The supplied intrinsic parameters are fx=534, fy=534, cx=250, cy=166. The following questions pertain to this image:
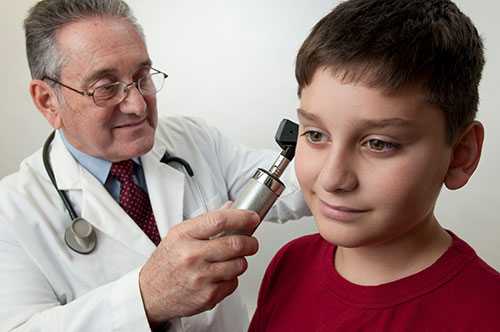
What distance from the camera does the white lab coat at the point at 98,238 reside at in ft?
2.96

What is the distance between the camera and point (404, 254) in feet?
2.27

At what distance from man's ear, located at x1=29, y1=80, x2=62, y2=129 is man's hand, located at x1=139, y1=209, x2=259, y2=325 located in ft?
1.50

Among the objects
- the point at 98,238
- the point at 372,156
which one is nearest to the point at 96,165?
the point at 98,238

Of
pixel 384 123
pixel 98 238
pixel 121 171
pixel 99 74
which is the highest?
pixel 384 123

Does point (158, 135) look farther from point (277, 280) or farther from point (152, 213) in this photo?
point (277, 280)

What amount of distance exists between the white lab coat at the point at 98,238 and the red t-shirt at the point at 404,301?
0.28m

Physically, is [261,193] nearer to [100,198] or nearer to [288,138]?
[288,138]

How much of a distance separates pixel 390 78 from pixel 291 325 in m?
0.38

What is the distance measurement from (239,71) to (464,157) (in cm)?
106

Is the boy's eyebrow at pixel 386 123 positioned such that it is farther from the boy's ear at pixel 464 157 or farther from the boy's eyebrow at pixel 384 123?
the boy's ear at pixel 464 157

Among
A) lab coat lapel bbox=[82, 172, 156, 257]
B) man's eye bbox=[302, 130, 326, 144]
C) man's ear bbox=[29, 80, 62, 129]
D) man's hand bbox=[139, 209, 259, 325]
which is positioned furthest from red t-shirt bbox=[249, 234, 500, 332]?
man's ear bbox=[29, 80, 62, 129]

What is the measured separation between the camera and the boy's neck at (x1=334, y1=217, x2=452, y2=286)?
68 cm

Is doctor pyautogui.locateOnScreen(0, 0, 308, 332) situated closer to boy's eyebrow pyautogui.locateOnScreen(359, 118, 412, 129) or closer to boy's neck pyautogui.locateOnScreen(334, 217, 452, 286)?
boy's neck pyautogui.locateOnScreen(334, 217, 452, 286)

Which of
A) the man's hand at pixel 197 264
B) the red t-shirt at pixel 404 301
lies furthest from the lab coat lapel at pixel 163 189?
the red t-shirt at pixel 404 301
